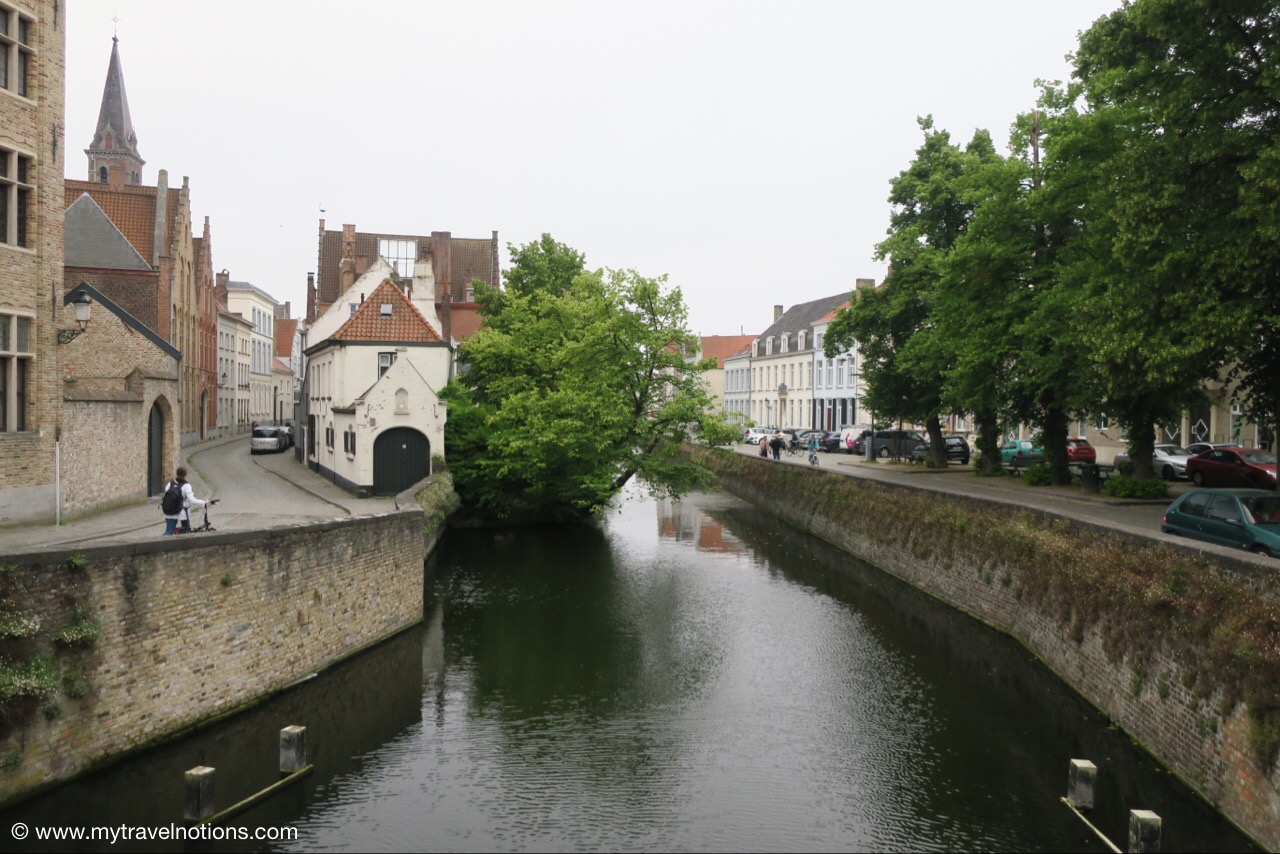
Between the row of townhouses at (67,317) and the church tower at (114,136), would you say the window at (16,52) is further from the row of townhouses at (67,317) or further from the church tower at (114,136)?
the church tower at (114,136)

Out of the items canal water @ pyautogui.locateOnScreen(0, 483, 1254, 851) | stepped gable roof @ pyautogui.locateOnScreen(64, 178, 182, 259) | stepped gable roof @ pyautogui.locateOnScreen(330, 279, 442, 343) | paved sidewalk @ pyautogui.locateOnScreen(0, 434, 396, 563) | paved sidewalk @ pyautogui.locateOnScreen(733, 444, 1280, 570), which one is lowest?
canal water @ pyautogui.locateOnScreen(0, 483, 1254, 851)

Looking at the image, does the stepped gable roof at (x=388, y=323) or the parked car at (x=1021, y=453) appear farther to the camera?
the parked car at (x=1021, y=453)

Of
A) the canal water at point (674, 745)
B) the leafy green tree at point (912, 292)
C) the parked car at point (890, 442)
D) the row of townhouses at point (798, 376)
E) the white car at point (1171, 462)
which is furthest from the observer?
the row of townhouses at point (798, 376)

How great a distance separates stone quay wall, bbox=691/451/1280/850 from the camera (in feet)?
34.7

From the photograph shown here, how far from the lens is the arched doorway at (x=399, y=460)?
29984mm

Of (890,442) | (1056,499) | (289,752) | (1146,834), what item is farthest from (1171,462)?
(289,752)

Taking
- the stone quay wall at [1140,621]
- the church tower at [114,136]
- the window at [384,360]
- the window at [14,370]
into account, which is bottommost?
the stone quay wall at [1140,621]

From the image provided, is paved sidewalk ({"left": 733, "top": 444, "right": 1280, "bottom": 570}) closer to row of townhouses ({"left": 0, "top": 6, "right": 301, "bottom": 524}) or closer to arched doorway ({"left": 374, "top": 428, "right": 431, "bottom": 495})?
arched doorway ({"left": 374, "top": 428, "right": 431, "bottom": 495})

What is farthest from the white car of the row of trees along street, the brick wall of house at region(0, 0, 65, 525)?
the brick wall of house at region(0, 0, 65, 525)

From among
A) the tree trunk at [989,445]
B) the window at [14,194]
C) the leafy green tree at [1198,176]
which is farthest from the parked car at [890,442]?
the window at [14,194]

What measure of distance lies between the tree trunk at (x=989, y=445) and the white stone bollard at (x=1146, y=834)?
80.0ft

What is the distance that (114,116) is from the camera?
64375mm

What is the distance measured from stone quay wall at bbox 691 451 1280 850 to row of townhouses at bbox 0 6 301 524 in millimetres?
17767

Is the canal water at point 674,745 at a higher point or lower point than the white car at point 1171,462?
lower
